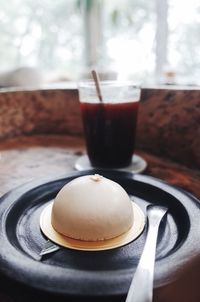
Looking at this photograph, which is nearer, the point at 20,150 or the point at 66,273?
the point at 66,273

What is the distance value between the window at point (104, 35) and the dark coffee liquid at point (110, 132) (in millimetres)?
2701

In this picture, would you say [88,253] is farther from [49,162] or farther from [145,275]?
[49,162]

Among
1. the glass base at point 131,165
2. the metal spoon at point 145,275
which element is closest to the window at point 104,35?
the glass base at point 131,165

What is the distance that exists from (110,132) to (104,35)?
358 centimetres

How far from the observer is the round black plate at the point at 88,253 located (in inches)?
10.3

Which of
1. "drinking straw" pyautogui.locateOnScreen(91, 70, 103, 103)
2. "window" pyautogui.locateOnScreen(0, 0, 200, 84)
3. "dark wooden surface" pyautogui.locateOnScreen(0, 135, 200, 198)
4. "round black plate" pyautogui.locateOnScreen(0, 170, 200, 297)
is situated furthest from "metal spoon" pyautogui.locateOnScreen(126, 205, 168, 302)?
"window" pyautogui.locateOnScreen(0, 0, 200, 84)

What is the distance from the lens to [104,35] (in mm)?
3904

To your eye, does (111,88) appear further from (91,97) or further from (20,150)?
(20,150)

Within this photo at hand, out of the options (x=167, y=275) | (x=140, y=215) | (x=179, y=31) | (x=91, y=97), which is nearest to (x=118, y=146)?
(x=91, y=97)

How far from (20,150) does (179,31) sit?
3.12 metres

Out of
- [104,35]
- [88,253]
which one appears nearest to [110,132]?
[88,253]

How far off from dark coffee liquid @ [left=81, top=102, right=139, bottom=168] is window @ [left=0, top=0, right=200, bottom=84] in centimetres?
270

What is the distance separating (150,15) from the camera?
3537 millimetres

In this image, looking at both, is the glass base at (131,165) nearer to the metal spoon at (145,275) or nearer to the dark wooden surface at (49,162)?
the dark wooden surface at (49,162)
